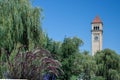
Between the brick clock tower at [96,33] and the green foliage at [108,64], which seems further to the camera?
the brick clock tower at [96,33]

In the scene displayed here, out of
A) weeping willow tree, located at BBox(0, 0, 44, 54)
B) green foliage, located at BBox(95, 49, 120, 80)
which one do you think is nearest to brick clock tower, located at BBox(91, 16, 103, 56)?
green foliage, located at BBox(95, 49, 120, 80)

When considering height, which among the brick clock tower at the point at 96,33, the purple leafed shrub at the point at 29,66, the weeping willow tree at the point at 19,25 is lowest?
the purple leafed shrub at the point at 29,66

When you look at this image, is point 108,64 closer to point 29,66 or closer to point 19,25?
point 19,25

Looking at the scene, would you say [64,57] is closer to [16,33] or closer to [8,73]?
[16,33]

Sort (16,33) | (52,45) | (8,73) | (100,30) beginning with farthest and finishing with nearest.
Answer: (100,30)
(52,45)
(16,33)
(8,73)

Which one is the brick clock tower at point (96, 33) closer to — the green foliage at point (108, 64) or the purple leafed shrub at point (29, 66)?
the green foliage at point (108, 64)

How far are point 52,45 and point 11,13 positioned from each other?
6911mm

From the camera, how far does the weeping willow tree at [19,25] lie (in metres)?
19.6

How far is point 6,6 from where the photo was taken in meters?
20.7

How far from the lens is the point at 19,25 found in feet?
66.9

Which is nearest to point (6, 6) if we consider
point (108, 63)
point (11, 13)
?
point (11, 13)

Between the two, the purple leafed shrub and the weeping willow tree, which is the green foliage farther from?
the purple leafed shrub

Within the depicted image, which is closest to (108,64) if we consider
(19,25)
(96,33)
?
(19,25)

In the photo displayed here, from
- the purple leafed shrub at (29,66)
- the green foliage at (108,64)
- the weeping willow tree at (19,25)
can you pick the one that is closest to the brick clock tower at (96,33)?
the green foliage at (108,64)
